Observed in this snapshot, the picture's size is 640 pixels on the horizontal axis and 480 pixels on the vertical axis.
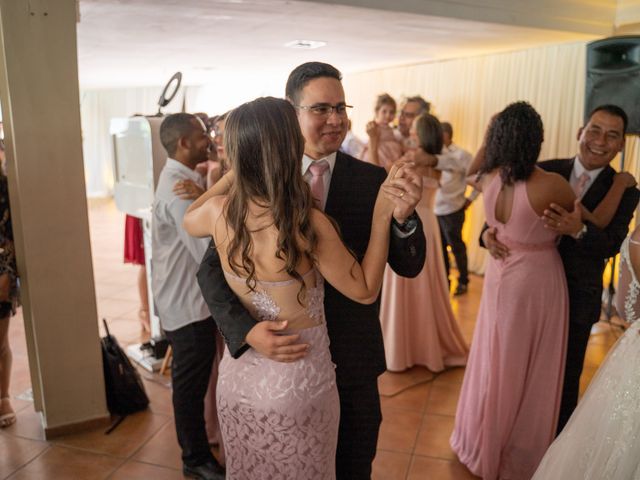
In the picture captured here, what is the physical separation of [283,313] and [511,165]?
133 centimetres

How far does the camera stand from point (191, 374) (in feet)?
8.68

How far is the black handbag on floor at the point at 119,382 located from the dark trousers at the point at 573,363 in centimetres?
238

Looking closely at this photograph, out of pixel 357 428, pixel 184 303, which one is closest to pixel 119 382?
pixel 184 303

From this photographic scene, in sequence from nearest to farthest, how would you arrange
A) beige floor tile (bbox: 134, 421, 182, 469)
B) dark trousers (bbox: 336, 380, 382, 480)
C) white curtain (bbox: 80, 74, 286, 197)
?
1. dark trousers (bbox: 336, 380, 382, 480)
2. beige floor tile (bbox: 134, 421, 182, 469)
3. white curtain (bbox: 80, 74, 286, 197)

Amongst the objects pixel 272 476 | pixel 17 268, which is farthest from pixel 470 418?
pixel 17 268

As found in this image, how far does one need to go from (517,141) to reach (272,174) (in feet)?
4.42

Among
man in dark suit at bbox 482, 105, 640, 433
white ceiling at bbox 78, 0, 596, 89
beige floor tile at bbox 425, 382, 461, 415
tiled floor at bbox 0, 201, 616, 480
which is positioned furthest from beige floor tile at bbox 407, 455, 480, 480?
white ceiling at bbox 78, 0, 596, 89

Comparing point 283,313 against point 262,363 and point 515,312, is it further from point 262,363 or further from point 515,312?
point 515,312

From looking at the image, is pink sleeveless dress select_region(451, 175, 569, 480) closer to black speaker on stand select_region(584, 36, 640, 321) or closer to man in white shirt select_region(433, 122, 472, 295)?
black speaker on stand select_region(584, 36, 640, 321)

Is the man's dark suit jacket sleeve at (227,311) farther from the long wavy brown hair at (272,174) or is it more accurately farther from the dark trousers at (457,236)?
the dark trousers at (457,236)

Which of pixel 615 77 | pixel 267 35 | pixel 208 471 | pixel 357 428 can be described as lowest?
pixel 208 471

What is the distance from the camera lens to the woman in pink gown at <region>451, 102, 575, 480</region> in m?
2.41

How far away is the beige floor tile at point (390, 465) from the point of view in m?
2.81

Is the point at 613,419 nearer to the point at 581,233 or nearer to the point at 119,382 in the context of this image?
the point at 581,233
